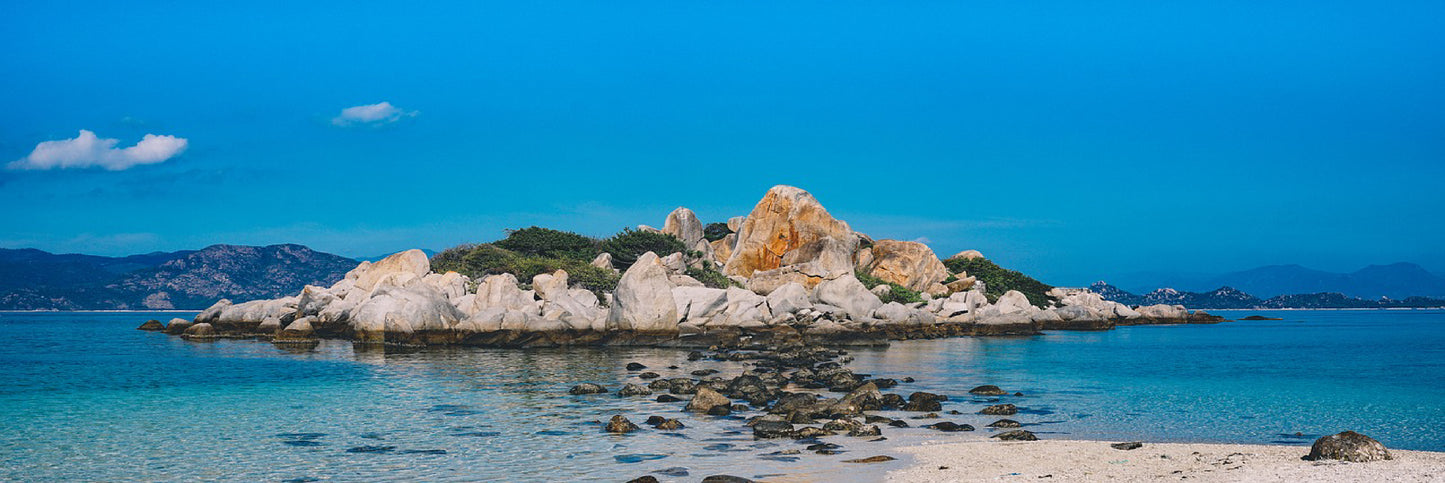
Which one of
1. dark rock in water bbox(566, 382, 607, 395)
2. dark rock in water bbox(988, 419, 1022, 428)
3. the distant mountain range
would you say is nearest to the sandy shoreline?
dark rock in water bbox(988, 419, 1022, 428)

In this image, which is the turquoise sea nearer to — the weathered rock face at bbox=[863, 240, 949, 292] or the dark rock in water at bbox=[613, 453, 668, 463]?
the dark rock in water at bbox=[613, 453, 668, 463]

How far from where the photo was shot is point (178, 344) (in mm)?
52469

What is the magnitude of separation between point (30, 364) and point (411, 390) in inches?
884

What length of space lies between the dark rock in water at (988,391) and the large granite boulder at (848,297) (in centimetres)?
3131

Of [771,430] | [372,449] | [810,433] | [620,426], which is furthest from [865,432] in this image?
[372,449]

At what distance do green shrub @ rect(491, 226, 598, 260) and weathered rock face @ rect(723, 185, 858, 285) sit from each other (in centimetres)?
1119

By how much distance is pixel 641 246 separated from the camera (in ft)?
256

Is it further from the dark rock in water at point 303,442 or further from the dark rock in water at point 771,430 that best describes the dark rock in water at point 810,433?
the dark rock in water at point 303,442

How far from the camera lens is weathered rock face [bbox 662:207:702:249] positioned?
8169 centimetres

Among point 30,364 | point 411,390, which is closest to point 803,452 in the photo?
point 411,390

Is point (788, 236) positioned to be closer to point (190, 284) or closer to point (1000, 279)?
point (1000, 279)

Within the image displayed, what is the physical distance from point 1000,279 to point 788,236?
22518mm

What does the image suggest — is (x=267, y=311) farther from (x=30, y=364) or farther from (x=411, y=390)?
(x=411, y=390)

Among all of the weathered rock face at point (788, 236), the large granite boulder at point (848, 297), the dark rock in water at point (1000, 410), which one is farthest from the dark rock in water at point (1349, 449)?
the weathered rock face at point (788, 236)
